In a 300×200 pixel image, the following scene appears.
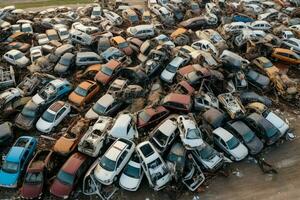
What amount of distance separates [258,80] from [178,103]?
6.49 metres

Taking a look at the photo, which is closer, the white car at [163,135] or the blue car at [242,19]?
the white car at [163,135]

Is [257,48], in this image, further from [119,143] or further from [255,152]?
[119,143]

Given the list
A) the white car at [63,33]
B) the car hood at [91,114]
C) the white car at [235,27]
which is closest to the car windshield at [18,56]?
Result: the white car at [63,33]

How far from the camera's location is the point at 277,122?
2039 centimetres

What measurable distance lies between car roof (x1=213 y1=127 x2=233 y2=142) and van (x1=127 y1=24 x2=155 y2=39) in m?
12.2

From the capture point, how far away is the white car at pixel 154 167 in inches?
693

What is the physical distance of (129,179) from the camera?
17781mm

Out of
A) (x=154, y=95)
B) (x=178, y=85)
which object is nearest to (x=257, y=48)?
(x=178, y=85)

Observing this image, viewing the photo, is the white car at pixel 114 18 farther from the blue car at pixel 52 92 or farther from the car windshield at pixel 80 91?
the car windshield at pixel 80 91

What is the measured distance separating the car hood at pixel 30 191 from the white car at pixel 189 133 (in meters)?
7.52

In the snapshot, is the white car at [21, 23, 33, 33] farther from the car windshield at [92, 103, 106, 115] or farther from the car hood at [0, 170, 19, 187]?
the car hood at [0, 170, 19, 187]

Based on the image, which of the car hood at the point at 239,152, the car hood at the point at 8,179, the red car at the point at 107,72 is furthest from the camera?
the red car at the point at 107,72

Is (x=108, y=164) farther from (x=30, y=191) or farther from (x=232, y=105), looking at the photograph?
(x=232, y=105)

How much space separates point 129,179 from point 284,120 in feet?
32.8
